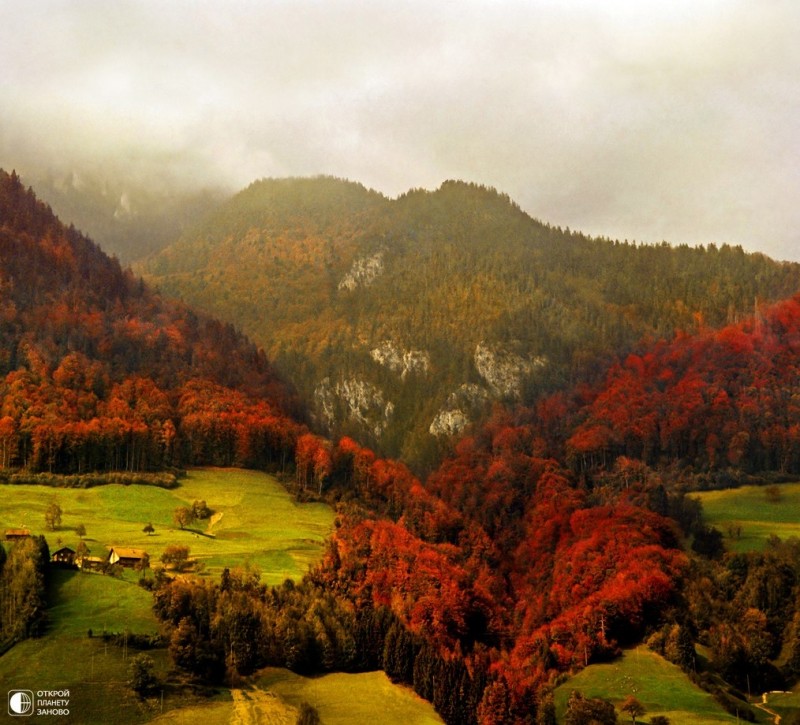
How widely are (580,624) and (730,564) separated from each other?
34298 millimetres

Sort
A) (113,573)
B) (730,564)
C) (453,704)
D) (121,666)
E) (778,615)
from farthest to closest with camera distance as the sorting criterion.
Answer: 1. (730,564)
2. (778,615)
3. (113,573)
4. (453,704)
5. (121,666)

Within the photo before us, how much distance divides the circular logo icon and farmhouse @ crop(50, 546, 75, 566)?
3710 cm

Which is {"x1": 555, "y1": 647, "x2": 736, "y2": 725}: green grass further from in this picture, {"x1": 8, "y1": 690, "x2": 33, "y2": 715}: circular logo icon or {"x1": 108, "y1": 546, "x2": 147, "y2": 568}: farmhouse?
{"x1": 8, "y1": 690, "x2": 33, "y2": 715}: circular logo icon

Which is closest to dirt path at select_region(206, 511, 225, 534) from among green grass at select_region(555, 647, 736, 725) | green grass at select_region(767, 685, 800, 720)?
green grass at select_region(555, 647, 736, 725)

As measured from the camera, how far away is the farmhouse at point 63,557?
137000 millimetres

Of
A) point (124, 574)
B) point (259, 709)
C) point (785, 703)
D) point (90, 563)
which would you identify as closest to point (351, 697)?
point (259, 709)

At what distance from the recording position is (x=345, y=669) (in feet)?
431

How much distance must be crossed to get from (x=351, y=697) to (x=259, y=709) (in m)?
16.3

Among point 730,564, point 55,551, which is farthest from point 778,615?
point 55,551

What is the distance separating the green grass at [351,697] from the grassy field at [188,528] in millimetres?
21641

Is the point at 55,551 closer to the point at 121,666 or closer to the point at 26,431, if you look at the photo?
the point at 121,666

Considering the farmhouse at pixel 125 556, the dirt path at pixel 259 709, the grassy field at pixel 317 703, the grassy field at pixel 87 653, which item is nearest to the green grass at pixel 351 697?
the grassy field at pixel 317 703

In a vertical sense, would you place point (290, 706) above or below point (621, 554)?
below

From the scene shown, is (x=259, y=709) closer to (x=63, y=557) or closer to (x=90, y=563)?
(x=90, y=563)
